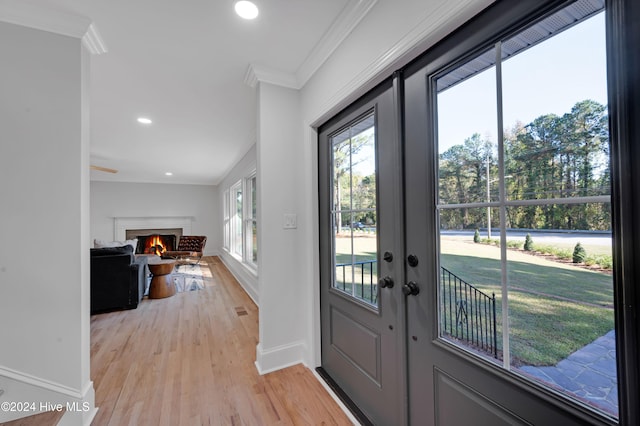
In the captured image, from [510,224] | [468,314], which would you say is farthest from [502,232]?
[468,314]

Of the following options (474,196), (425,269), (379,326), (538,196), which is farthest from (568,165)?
(379,326)

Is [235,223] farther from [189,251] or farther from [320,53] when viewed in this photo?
[320,53]

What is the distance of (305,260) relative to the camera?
84.6 inches

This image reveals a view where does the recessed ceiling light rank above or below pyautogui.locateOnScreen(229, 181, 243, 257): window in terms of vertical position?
above

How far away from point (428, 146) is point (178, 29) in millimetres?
1757

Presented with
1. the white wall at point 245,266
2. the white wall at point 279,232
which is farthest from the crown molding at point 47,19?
the white wall at point 245,266

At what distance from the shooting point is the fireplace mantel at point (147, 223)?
7600 mm

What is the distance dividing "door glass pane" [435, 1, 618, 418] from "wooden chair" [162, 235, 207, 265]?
6999mm

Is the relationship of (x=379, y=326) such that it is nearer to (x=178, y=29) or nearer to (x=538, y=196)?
(x=538, y=196)

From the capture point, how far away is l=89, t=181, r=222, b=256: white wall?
747 cm

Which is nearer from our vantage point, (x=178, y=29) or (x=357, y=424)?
(x=357, y=424)

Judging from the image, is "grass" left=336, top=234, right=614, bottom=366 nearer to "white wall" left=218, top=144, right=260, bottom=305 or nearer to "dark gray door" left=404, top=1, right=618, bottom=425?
"dark gray door" left=404, top=1, right=618, bottom=425

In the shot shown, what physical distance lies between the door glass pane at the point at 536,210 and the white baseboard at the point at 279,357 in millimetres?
1469

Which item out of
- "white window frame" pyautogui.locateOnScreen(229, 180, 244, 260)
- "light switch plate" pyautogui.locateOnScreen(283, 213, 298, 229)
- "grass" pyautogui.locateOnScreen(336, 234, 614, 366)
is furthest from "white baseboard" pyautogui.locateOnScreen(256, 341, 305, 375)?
"white window frame" pyautogui.locateOnScreen(229, 180, 244, 260)
